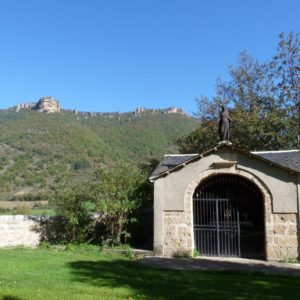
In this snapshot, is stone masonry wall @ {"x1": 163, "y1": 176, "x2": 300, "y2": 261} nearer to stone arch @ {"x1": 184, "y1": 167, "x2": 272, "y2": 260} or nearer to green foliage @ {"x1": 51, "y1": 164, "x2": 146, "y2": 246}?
stone arch @ {"x1": 184, "y1": 167, "x2": 272, "y2": 260}

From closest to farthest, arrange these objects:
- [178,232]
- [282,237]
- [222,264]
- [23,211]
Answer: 1. [222,264]
2. [282,237]
3. [178,232]
4. [23,211]

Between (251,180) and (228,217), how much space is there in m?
1.85

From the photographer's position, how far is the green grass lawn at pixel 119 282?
830 cm

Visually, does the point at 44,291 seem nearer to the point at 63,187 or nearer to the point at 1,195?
the point at 63,187

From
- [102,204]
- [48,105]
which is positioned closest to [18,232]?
[102,204]

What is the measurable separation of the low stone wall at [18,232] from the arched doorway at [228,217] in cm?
721

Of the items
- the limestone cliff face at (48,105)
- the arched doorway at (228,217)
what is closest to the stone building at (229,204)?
the arched doorway at (228,217)

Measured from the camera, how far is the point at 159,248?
14852 millimetres

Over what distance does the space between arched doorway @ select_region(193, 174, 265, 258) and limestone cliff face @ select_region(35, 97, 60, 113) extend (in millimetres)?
61068

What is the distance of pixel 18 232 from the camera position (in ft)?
56.3

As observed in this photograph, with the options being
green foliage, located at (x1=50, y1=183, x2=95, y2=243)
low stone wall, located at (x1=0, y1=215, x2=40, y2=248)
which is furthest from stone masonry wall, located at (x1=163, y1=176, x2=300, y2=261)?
low stone wall, located at (x1=0, y1=215, x2=40, y2=248)

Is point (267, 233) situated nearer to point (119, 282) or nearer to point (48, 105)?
point (119, 282)

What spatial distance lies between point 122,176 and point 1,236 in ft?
19.0

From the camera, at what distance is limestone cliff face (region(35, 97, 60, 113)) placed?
73062 millimetres
